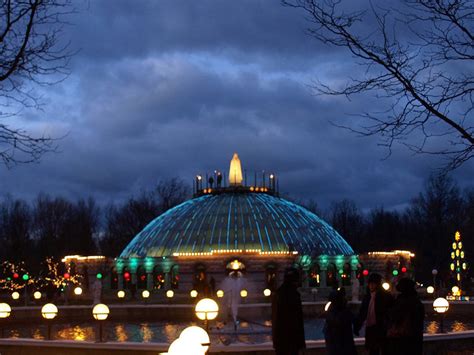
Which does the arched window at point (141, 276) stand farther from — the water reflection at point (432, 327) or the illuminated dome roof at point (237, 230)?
the water reflection at point (432, 327)

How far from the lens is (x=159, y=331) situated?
27.4 metres

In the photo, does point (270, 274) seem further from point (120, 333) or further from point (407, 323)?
point (407, 323)

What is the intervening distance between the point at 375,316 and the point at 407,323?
1.30 m

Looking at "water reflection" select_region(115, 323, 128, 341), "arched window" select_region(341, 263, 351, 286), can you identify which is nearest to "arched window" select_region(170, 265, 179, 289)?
"arched window" select_region(341, 263, 351, 286)

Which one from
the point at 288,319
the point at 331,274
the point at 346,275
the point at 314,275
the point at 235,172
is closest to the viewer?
the point at 288,319

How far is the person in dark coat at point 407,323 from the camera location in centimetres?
1189

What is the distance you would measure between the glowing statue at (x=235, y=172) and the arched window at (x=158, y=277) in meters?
13.4

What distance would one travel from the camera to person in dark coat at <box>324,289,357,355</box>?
41.5 feet

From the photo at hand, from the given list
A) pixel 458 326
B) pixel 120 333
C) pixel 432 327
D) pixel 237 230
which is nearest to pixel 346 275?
pixel 237 230

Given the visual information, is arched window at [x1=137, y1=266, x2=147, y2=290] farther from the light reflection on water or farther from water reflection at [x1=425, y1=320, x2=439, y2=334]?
water reflection at [x1=425, y1=320, x2=439, y2=334]

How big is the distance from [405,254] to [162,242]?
18.8 m

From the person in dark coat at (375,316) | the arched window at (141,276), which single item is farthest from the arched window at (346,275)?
the person in dark coat at (375,316)

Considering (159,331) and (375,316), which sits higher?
(375,316)

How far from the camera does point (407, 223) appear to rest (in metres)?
97.0
